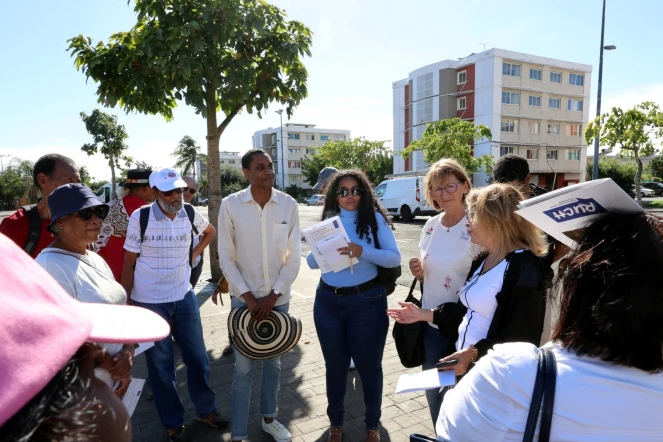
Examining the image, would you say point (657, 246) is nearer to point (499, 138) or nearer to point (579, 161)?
point (499, 138)

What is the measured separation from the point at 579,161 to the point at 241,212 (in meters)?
56.5

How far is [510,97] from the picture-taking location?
45.0 meters

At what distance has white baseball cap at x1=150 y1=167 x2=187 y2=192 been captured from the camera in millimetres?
3273

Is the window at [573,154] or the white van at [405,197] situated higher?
the window at [573,154]

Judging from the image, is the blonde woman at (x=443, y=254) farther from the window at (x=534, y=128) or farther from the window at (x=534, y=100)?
the window at (x=534, y=100)

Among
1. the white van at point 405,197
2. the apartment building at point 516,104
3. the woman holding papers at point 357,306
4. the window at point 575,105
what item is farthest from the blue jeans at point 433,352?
the window at point 575,105

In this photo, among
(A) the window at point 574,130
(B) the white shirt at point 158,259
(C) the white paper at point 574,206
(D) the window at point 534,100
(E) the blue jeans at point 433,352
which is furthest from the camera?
(A) the window at point 574,130

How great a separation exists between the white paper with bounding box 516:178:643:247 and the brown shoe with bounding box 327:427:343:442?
91.8 inches

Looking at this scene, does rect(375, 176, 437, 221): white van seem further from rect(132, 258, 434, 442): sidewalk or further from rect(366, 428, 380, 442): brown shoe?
rect(366, 428, 380, 442): brown shoe

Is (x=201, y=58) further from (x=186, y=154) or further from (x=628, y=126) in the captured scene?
(x=186, y=154)

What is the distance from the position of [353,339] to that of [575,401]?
78.0 inches

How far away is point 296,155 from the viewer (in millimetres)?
86375

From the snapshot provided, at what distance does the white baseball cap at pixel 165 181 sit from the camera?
3273mm

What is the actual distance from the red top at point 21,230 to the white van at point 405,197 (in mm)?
18568
